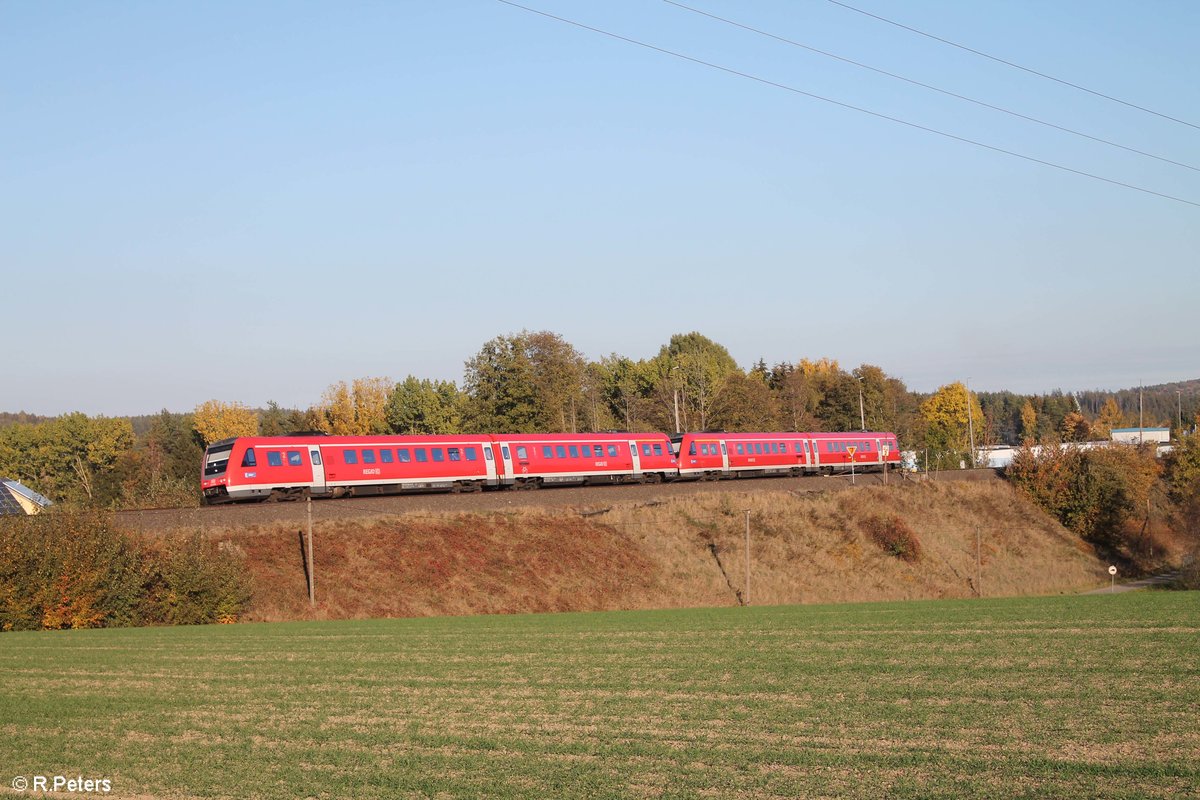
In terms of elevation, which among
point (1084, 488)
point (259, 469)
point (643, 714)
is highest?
point (259, 469)

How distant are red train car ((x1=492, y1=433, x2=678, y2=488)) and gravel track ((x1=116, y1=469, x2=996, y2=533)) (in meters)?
1.62

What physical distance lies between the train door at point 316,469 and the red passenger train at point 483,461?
0.12 ft

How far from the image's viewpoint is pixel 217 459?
130 feet

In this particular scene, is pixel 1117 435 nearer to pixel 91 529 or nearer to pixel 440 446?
pixel 440 446

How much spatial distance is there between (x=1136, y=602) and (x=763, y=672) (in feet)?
59.0

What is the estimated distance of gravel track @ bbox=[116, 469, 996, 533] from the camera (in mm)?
36281

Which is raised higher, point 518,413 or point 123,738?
point 518,413

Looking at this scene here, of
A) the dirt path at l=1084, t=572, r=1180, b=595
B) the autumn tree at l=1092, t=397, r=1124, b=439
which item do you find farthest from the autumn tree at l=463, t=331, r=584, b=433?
the autumn tree at l=1092, t=397, r=1124, b=439

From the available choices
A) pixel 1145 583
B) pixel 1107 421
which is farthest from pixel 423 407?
pixel 1107 421

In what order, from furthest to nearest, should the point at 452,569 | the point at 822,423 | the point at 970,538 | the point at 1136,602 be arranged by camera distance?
the point at 822,423
the point at 970,538
the point at 452,569
the point at 1136,602

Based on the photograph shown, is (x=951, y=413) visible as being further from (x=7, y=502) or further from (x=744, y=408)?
(x=7, y=502)

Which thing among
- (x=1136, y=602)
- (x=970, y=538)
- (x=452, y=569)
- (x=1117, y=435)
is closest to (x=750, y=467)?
(x=970, y=538)

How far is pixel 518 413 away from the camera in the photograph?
83562 mm

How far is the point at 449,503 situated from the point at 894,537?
22.3 meters
